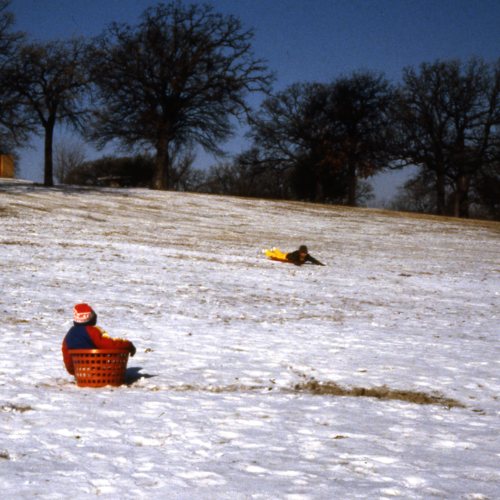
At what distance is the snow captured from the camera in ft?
17.7

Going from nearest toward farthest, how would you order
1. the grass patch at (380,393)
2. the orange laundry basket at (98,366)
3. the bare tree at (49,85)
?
the orange laundry basket at (98,366) < the grass patch at (380,393) < the bare tree at (49,85)

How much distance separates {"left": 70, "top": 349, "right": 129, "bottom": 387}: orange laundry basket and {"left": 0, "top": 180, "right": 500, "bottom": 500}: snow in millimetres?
151

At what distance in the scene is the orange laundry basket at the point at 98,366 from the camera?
307 inches

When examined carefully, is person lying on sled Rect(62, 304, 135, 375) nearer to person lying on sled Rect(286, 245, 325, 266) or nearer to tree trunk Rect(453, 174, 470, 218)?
person lying on sled Rect(286, 245, 325, 266)

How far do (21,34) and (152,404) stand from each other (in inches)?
1387

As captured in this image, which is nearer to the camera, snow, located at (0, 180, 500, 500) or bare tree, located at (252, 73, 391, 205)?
snow, located at (0, 180, 500, 500)

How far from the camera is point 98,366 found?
788cm

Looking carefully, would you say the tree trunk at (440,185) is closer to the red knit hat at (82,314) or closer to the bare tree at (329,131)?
the bare tree at (329,131)

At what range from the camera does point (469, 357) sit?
10648 millimetres

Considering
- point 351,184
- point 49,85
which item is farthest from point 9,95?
point 351,184

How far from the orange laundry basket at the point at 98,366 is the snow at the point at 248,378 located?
151 millimetres

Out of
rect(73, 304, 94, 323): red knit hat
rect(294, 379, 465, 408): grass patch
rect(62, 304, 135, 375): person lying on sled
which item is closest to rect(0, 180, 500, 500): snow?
rect(294, 379, 465, 408): grass patch

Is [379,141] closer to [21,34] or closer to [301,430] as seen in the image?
[21,34]

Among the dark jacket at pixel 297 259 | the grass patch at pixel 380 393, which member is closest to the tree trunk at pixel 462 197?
the dark jacket at pixel 297 259
